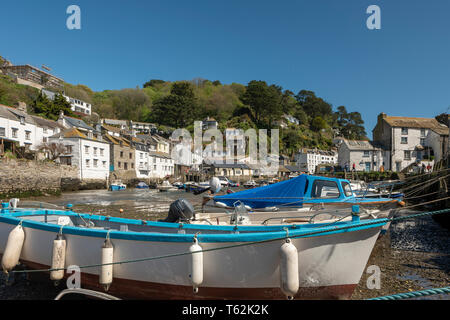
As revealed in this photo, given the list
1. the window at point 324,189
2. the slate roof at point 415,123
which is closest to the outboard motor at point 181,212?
the window at point 324,189

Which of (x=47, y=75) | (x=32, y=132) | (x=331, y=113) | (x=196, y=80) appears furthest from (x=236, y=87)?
(x=32, y=132)

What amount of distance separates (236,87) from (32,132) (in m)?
122

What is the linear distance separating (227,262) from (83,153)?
42.1 m

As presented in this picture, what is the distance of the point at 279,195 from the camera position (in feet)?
33.3

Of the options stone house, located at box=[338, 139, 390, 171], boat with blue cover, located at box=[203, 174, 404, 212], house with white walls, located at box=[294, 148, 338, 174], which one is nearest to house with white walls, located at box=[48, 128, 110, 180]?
boat with blue cover, located at box=[203, 174, 404, 212]

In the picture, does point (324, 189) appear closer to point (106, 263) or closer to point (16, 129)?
point (106, 263)

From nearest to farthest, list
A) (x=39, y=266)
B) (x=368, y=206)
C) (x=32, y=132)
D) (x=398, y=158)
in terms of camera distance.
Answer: (x=39, y=266) → (x=368, y=206) → (x=32, y=132) → (x=398, y=158)

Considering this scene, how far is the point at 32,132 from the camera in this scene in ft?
127

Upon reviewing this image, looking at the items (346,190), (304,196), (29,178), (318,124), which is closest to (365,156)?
(346,190)

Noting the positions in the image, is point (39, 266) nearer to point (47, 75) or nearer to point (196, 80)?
point (47, 75)

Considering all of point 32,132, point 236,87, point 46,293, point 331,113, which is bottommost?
point 46,293

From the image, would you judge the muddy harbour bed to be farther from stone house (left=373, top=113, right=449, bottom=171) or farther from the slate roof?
the slate roof

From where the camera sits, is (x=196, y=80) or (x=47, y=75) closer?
(x=47, y=75)
